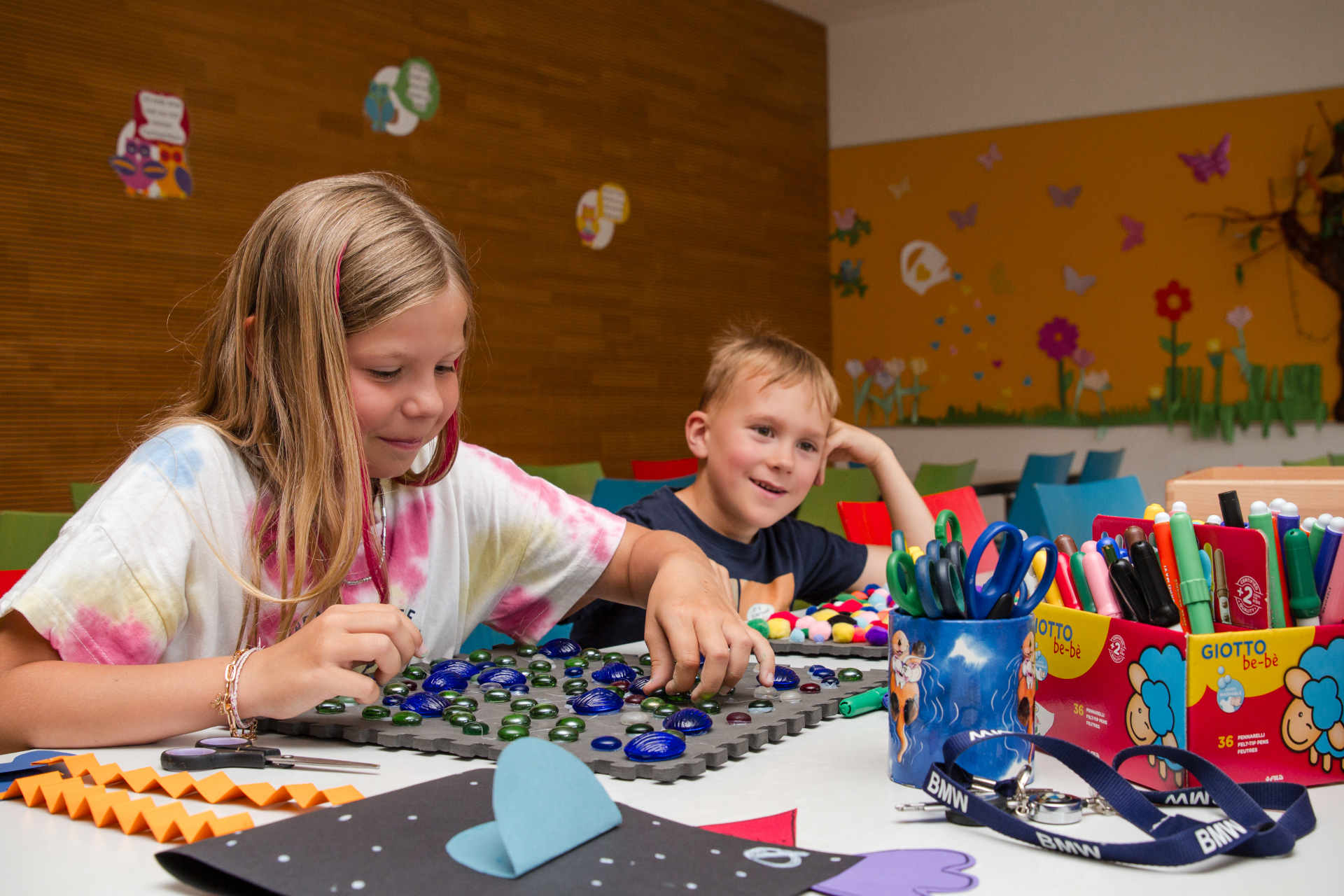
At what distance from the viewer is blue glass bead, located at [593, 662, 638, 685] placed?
966mm

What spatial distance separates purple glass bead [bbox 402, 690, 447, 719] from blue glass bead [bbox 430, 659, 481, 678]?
0.25ft

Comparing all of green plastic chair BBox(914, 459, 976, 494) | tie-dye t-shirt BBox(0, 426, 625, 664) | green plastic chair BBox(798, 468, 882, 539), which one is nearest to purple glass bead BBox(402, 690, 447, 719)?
tie-dye t-shirt BBox(0, 426, 625, 664)

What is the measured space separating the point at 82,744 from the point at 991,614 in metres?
0.67

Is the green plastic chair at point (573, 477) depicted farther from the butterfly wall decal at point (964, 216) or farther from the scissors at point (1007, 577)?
the butterfly wall decal at point (964, 216)

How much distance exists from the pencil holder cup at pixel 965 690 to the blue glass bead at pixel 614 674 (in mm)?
310

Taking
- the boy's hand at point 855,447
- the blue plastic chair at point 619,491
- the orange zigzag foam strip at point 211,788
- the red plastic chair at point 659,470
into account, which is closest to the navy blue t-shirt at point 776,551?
the boy's hand at point 855,447

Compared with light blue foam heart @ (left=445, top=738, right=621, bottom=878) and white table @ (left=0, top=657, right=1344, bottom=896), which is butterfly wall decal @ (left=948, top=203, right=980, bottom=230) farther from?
light blue foam heart @ (left=445, top=738, right=621, bottom=878)

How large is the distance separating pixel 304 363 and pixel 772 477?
38.9 inches

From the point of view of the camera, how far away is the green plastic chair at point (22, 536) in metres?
1.88

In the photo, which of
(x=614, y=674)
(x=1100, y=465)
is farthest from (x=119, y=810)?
(x=1100, y=465)

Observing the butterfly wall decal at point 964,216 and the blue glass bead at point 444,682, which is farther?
the butterfly wall decal at point 964,216

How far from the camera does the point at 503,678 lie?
949 mm

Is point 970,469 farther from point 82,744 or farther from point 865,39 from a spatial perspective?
point 82,744

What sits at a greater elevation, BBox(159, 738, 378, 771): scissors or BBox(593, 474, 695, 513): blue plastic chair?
BBox(593, 474, 695, 513): blue plastic chair
